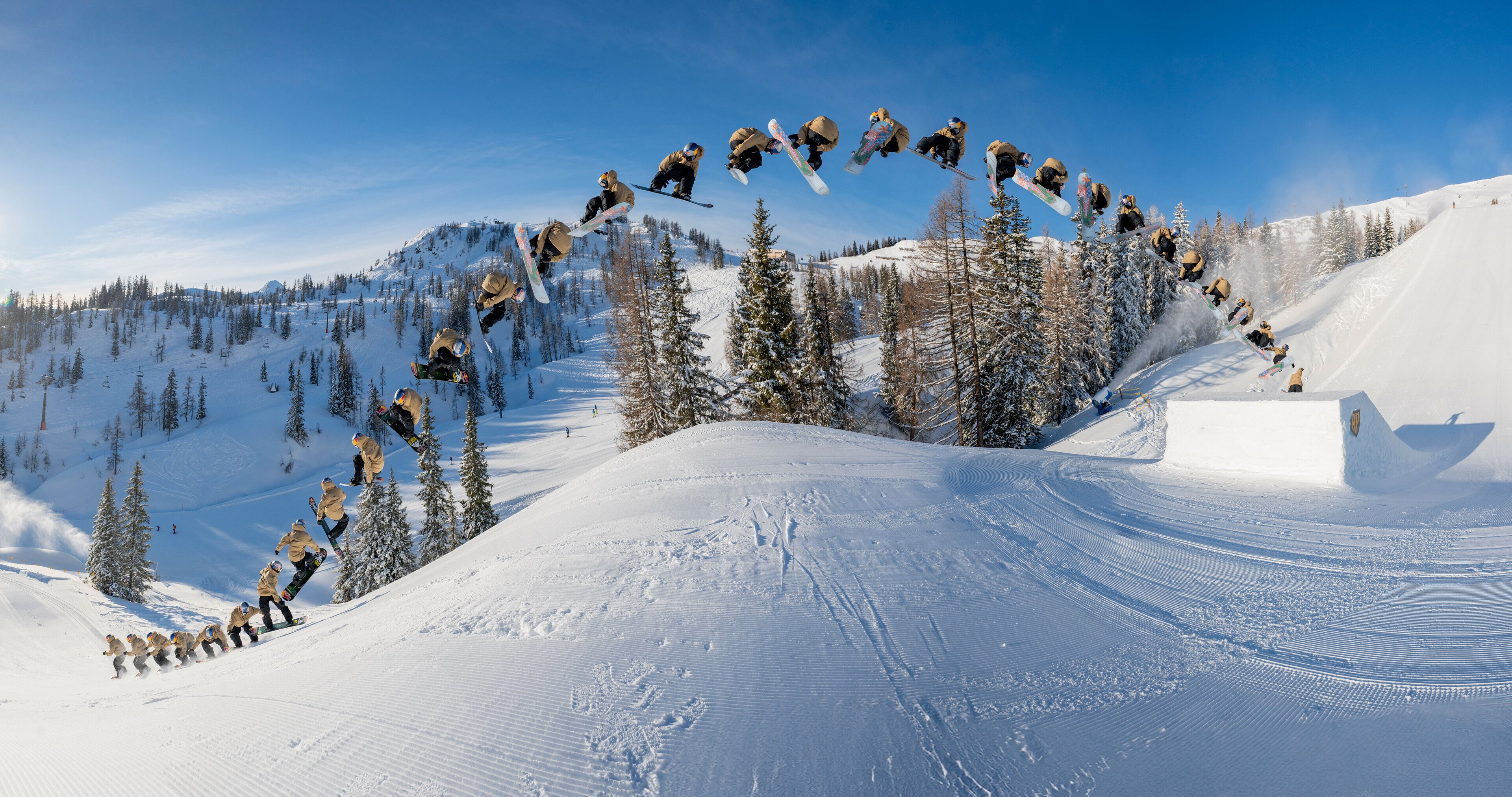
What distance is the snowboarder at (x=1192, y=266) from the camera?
1034cm

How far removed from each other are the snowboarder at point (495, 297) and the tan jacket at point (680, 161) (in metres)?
1.88

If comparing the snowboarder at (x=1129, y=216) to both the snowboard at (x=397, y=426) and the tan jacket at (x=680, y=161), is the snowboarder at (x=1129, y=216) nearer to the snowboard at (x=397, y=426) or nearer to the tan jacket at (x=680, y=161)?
the tan jacket at (x=680, y=161)

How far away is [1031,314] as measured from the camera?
23.2 meters

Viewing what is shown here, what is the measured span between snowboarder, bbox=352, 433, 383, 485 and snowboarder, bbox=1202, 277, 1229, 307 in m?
14.0

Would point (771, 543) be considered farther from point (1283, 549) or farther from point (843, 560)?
point (1283, 549)

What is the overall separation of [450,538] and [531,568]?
2710 centimetres

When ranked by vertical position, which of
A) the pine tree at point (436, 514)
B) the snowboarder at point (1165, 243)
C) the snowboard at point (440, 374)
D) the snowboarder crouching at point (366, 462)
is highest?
the snowboarder at point (1165, 243)

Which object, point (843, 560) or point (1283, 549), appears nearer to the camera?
point (843, 560)

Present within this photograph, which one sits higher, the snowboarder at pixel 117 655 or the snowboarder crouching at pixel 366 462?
the snowboarder crouching at pixel 366 462

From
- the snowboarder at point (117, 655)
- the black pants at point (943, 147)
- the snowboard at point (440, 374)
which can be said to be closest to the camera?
the snowboard at point (440, 374)

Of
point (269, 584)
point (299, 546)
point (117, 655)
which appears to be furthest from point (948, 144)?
point (117, 655)

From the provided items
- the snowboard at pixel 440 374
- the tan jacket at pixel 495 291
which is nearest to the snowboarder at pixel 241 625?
the snowboard at pixel 440 374

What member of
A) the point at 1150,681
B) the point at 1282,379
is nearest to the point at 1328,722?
the point at 1150,681

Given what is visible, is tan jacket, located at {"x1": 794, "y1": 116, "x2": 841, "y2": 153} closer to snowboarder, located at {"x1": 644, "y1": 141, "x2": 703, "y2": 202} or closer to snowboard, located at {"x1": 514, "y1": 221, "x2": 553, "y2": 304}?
snowboarder, located at {"x1": 644, "y1": 141, "x2": 703, "y2": 202}
